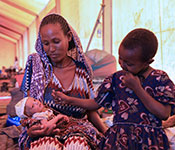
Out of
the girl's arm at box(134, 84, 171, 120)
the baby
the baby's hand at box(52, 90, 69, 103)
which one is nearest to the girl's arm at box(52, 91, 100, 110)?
the baby's hand at box(52, 90, 69, 103)

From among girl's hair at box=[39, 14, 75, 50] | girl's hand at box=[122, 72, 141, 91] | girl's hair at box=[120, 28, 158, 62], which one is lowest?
girl's hand at box=[122, 72, 141, 91]

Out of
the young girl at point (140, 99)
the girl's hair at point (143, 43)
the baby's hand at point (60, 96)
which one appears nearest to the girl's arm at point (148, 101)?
the young girl at point (140, 99)

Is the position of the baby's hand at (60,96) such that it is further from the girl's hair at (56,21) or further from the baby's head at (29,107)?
the girl's hair at (56,21)

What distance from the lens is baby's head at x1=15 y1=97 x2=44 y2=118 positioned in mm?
1481

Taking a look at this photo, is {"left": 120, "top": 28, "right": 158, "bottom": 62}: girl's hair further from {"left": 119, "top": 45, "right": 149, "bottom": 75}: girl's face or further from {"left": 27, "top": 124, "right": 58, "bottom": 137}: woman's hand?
{"left": 27, "top": 124, "right": 58, "bottom": 137}: woman's hand

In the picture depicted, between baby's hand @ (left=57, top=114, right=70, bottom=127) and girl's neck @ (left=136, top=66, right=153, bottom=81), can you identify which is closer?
girl's neck @ (left=136, top=66, right=153, bottom=81)

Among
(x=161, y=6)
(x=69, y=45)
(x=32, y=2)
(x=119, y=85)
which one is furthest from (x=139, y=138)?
(x=32, y=2)

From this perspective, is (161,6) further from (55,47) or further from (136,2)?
(55,47)

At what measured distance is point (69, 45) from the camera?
1776 mm

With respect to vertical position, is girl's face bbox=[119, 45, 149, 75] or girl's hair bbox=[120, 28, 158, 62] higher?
girl's hair bbox=[120, 28, 158, 62]

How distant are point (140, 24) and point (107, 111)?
1.27m

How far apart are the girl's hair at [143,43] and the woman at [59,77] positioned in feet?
1.86

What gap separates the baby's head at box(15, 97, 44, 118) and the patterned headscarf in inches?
3.5

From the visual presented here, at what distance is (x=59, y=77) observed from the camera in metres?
1.67
